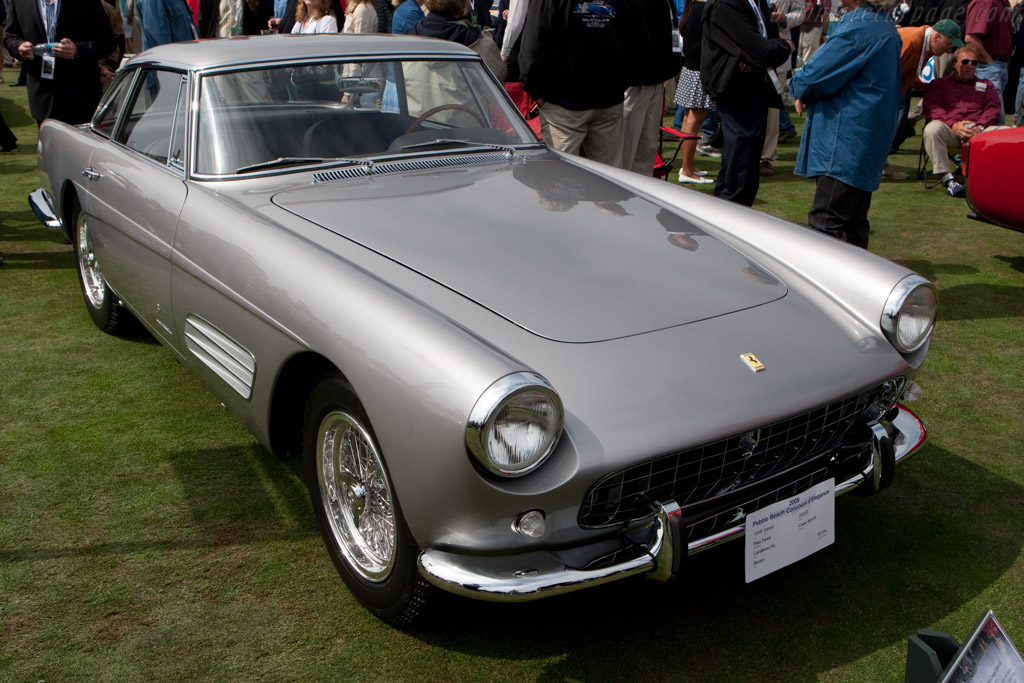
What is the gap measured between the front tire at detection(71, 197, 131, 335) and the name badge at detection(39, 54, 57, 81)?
2001 mm

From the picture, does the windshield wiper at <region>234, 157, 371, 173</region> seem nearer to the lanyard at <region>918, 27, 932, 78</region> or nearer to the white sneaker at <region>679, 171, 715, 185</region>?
the white sneaker at <region>679, 171, 715, 185</region>

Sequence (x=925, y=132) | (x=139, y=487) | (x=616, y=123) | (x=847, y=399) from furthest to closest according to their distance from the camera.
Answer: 1. (x=925, y=132)
2. (x=616, y=123)
3. (x=139, y=487)
4. (x=847, y=399)

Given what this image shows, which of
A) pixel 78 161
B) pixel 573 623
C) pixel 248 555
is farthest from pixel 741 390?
pixel 78 161

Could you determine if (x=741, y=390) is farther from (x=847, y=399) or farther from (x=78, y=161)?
(x=78, y=161)

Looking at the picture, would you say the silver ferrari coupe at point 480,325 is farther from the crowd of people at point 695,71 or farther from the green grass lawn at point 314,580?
the crowd of people at point 695,71

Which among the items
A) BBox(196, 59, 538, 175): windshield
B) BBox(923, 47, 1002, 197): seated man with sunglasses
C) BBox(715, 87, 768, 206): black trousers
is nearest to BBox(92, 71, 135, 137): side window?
BBox(196, 59, 538, 175): windshield

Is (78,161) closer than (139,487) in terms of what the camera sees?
No

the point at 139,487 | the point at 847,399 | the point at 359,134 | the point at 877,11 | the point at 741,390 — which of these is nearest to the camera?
the point at 741,390

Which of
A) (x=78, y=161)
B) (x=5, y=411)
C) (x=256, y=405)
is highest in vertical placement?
(x=78, y=161)

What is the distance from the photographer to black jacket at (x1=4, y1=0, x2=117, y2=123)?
636 centimetres

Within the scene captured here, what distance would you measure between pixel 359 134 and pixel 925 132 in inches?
252

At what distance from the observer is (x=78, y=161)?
4457mm

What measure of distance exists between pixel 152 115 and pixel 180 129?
0.45 m

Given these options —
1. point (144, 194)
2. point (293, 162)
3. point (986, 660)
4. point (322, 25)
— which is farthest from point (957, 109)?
point (986, 660)
